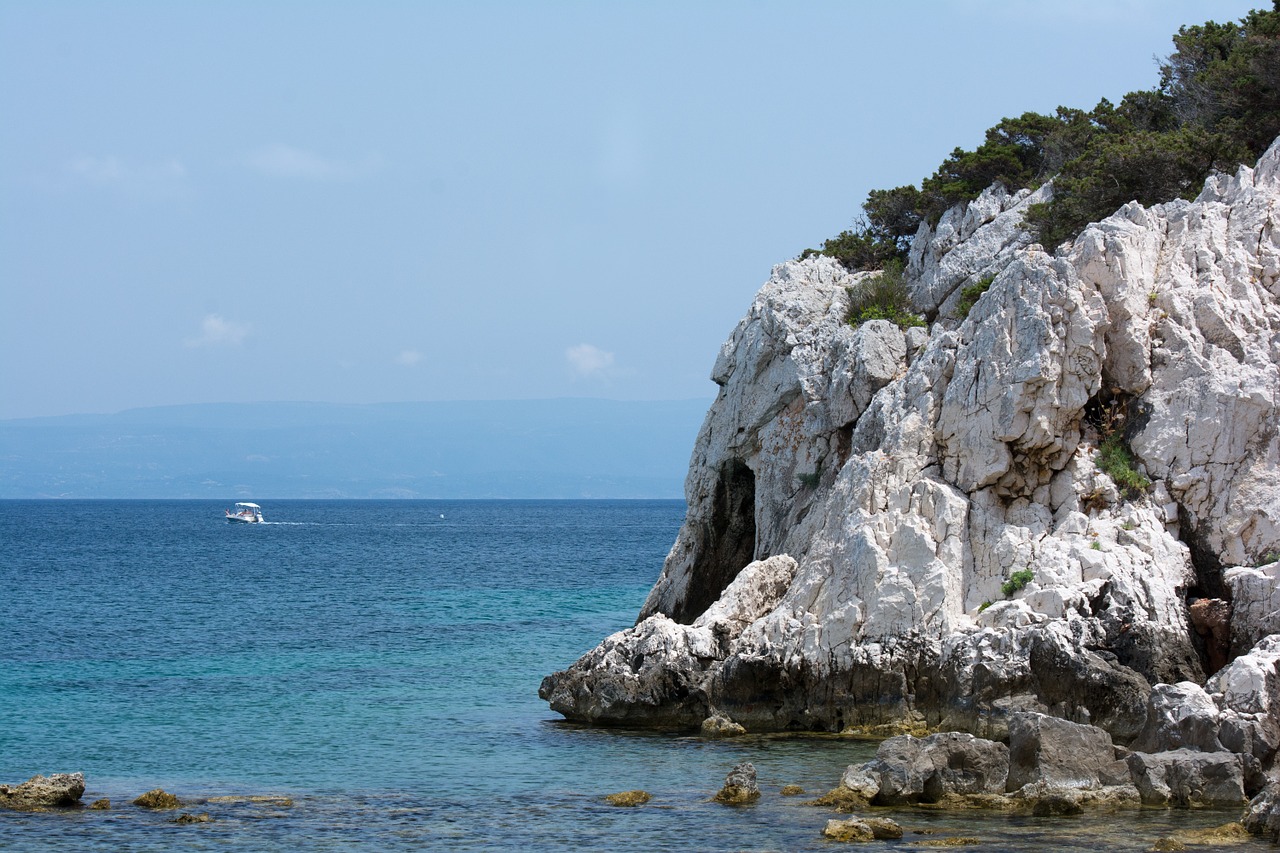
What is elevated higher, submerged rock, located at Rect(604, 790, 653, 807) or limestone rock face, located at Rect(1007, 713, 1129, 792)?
limestone rock face, located at Rect(1007, 713, 1129, 792)

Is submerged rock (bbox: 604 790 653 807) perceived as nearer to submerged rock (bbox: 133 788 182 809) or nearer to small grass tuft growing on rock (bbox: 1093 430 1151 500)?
submerged rock (bbox: 133 788 182 809)

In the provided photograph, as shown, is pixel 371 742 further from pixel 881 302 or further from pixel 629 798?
pixel 881 302

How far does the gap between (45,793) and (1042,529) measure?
60.7 feet

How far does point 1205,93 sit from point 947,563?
20218 millimetres

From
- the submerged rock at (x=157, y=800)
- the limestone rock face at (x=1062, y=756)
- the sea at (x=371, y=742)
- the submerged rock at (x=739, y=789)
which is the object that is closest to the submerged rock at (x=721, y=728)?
the sea at (x=371, y=742)

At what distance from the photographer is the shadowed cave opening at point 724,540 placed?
36094 millimetres

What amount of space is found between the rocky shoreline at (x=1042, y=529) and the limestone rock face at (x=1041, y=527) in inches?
1.8

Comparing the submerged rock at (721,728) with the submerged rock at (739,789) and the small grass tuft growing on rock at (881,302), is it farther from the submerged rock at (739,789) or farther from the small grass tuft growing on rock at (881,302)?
the small grass tuft growing on rock at (881,302)

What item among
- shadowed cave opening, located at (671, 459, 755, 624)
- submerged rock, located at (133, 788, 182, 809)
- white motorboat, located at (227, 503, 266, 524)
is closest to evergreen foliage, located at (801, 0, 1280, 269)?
shadowed cave opening, located at (671, 459, 755, 624)

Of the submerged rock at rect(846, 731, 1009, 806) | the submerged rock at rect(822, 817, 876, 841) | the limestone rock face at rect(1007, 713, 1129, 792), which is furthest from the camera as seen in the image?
the submerged rock at rect(846, 731, 1009, 806)

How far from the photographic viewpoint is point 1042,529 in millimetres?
26094

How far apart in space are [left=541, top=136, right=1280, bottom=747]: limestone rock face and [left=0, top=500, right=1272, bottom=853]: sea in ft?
5.60

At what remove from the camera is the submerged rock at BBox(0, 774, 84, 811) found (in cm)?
2078

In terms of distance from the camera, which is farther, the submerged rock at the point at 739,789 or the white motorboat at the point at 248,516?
the white motorboat at the point at 248,516
